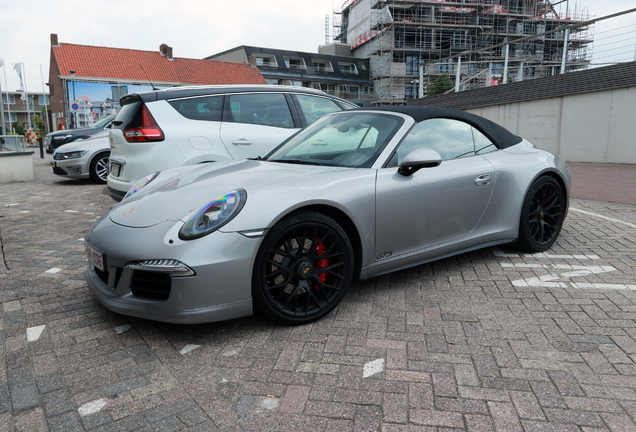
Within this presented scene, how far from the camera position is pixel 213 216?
258 centimetres

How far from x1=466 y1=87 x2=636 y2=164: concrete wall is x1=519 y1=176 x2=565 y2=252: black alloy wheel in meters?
10.7

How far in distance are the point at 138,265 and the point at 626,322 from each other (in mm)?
2806

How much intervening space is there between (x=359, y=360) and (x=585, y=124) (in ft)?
47.9

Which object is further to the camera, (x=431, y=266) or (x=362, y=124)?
(x=431, y=266)

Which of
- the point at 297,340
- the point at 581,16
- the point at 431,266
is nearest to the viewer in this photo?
the point at 297,340

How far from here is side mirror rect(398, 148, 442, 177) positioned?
121 inches

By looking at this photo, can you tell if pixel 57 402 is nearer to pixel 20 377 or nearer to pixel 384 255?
pixel 20 377

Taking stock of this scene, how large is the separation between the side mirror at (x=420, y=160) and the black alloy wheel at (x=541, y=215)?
4.37ft

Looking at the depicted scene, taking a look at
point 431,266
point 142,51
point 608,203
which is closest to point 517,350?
point 431,266

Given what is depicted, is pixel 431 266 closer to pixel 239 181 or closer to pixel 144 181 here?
pixel 239 181

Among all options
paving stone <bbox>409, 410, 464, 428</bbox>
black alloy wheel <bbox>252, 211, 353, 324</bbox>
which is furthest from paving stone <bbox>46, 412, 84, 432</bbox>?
paving stone <bbox>409, 410, 464, 428</bbox>

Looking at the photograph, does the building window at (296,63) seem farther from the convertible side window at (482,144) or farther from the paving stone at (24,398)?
the paving stone at (24,398)

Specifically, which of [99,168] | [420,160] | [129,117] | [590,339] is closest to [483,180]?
[420,160]

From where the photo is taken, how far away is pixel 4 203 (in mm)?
7520
